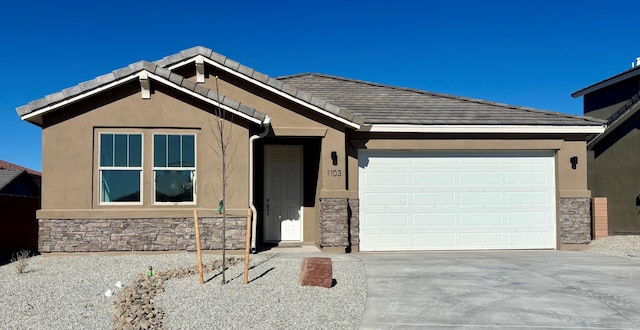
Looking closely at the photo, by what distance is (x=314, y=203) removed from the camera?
13320 millimetres

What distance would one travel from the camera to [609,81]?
62.1 ft

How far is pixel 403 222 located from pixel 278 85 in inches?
175

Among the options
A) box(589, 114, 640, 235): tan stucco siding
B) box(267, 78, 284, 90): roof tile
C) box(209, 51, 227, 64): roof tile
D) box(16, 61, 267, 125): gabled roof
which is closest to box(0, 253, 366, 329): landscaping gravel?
box(16, 61, 267, 125): gabled roof

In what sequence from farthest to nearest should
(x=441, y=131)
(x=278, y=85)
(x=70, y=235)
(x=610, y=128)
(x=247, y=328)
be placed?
1. (x=610, y=128)
2. (x=441, y=131)
3. (x=278, y=85)
4. (x=70, y=235)
5. (x=247, y=328)

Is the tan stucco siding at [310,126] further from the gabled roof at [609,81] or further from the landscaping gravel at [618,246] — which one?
the gabled roof at [609,81]

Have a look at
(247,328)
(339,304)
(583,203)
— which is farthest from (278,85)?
(583,203)

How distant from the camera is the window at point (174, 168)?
11.1 m

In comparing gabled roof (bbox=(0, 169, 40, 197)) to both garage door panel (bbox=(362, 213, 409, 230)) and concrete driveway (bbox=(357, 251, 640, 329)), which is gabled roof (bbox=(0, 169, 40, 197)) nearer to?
garage door panel (bbox=(362, 213, 409, 230))

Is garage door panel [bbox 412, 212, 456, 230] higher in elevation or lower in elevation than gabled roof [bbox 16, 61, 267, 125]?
lower

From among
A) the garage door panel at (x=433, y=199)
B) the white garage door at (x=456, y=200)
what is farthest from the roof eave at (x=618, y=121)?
the garage door panel at (x=433, y=199)

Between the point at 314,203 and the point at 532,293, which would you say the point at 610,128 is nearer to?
the point at 314,203

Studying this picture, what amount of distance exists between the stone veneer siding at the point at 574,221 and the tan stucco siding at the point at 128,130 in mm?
7763

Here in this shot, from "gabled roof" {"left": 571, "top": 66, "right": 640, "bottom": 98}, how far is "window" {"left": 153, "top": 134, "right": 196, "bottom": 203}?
1479cm

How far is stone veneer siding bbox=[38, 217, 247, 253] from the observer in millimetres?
10773
